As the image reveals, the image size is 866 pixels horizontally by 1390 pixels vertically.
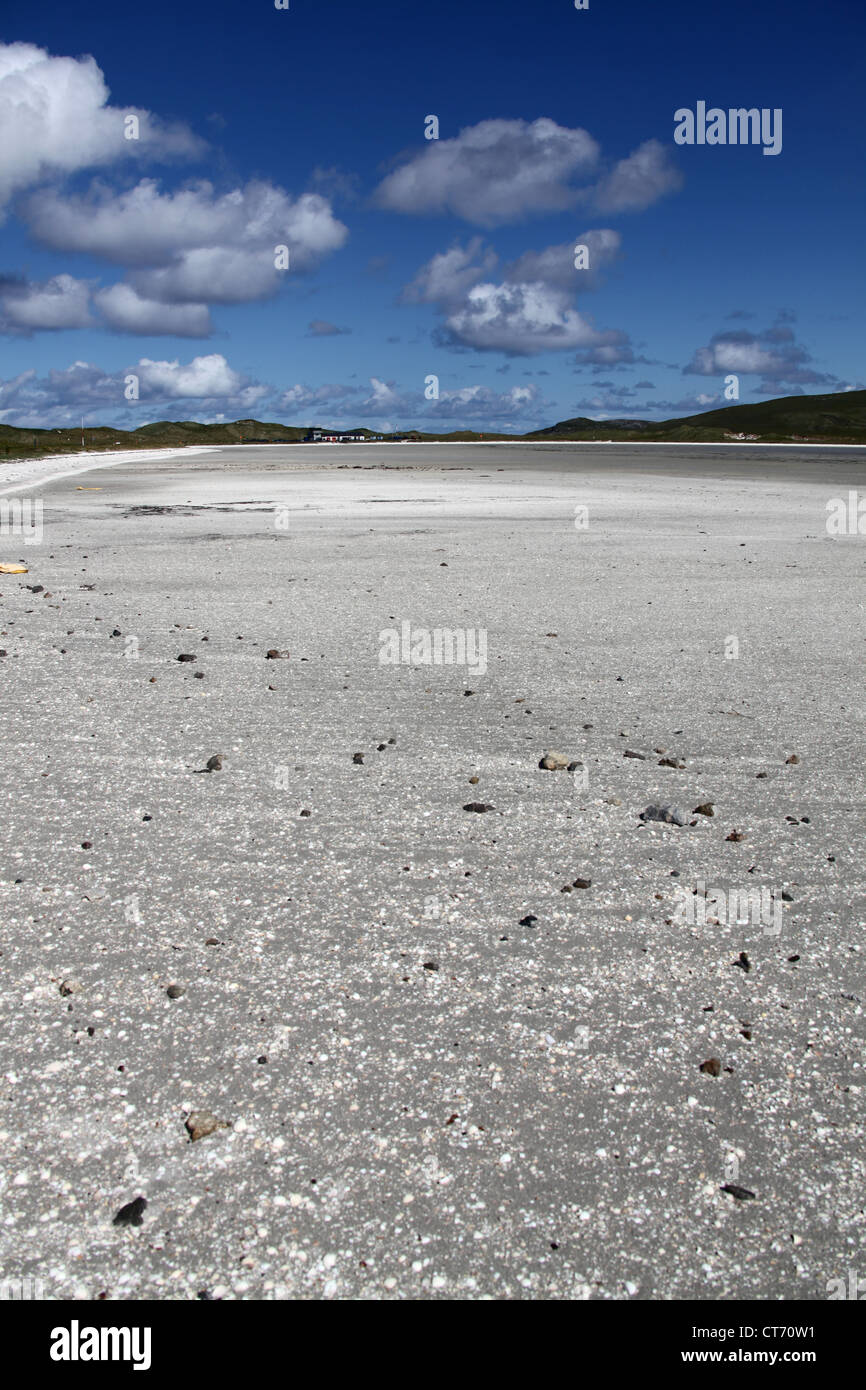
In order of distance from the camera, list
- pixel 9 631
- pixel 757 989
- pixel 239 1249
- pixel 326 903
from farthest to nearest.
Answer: pixel 9 631 < pixel 326 903 < pixel 757 989 < pixel 239 1249

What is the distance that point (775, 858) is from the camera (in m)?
4.36

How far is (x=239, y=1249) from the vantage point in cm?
234

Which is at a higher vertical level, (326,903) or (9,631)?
(9,631)

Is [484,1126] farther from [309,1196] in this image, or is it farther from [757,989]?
[757,989]
